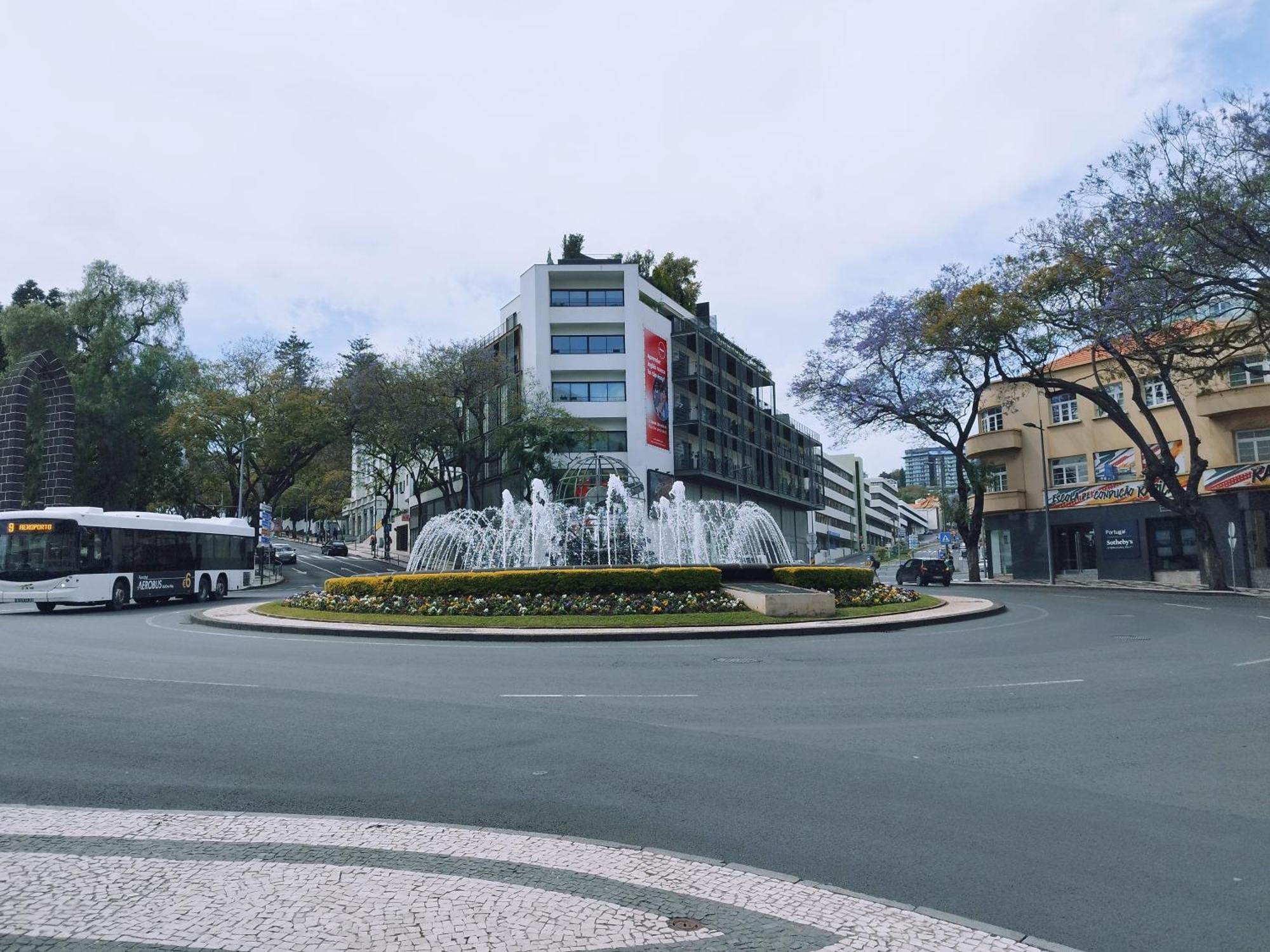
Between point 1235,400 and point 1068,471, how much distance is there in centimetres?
976

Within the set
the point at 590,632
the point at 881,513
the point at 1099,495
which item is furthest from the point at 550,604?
the point at 881,513

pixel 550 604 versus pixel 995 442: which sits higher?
pixel 995 442

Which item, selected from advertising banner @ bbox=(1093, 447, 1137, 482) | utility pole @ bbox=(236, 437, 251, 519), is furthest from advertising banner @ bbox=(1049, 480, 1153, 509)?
utility pole @ bbox=(236, 437, 251, 519)

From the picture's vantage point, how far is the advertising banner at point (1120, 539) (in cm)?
4294

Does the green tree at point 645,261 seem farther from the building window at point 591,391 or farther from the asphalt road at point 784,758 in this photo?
the asphalt road at point 784,758

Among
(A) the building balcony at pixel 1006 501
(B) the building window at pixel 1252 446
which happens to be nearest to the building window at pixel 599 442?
(A) the building balcony at pixel 1006 501

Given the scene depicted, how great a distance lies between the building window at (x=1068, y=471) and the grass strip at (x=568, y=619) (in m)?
29.0

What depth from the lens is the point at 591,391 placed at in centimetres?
5678

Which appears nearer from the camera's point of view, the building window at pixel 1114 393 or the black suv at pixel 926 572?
the black suv at pixel 926 572

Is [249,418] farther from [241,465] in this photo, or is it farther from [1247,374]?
[1247,374]

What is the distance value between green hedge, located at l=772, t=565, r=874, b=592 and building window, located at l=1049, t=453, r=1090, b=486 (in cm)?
2628

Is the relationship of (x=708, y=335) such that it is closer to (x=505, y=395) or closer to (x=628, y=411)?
(x=628, y=411)

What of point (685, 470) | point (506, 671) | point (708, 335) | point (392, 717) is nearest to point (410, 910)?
point (392, 717)

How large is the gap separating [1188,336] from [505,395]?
35.6m
